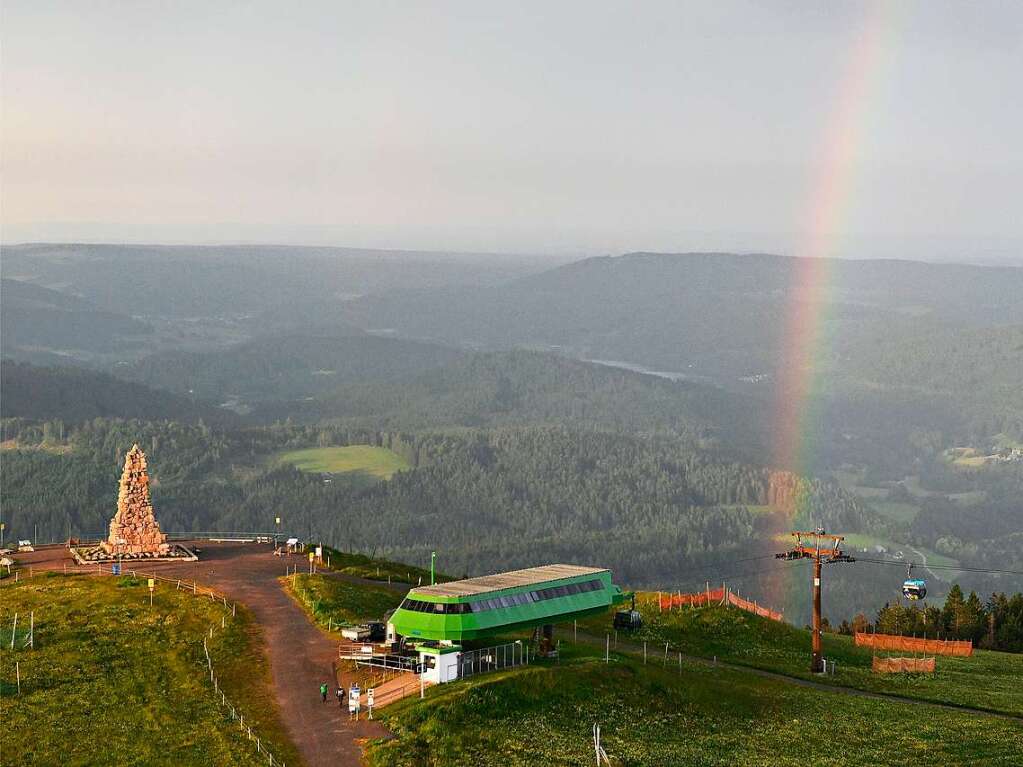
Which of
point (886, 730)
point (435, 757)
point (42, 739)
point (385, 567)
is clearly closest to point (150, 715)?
point (42, 739)

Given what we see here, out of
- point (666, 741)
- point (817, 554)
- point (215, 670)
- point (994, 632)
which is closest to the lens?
point (666, 741)

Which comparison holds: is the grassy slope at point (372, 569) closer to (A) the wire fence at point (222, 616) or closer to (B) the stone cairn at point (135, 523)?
(A) the wire fence at point (222, 616)

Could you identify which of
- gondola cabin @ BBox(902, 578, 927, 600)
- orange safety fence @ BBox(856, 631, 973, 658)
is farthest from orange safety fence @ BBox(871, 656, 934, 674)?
gondola cabin @ BBox(902, 578, 927, 600)

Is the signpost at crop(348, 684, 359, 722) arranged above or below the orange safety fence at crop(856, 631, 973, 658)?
above

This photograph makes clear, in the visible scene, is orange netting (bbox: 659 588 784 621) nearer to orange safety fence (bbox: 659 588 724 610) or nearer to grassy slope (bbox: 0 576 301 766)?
orange safety fence (bbox: 659 588 724 610)

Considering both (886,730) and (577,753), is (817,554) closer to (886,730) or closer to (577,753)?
(886,730)

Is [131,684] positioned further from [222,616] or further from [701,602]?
[701,602]
